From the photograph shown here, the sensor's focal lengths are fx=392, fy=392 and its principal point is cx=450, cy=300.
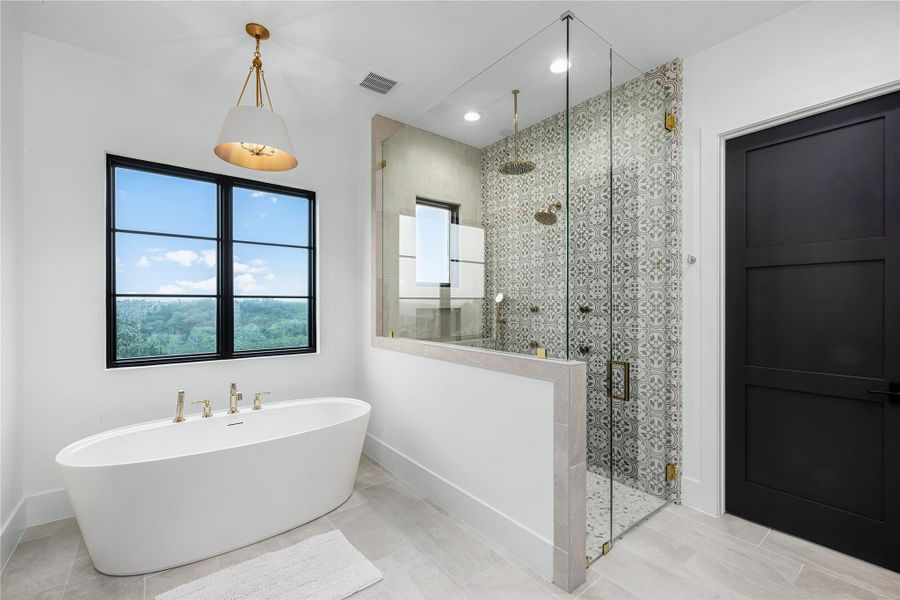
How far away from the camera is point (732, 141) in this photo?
2.33m

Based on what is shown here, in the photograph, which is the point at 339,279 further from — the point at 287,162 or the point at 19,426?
the point at 19,426

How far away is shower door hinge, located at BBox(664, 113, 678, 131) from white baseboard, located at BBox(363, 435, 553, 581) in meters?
2.53

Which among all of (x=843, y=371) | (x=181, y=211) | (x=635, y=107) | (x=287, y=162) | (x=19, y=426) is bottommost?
(x=19, y=426)

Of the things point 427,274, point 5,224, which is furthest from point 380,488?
point 5,224

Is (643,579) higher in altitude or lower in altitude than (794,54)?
lower

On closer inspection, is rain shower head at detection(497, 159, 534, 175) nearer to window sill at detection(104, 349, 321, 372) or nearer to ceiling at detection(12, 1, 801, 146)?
ceiling at detection(12, 1, 801, 146)

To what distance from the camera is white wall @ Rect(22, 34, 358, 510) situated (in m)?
2.32

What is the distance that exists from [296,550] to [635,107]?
128 inches

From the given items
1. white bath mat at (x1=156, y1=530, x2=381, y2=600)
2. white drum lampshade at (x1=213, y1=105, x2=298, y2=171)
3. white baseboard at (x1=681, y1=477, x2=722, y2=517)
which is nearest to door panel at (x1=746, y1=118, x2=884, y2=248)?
white baseboard at (x1=681, y1=477, x2=722, y2=517)

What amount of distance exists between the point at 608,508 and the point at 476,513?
2.40 feet

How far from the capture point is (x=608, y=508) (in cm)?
217

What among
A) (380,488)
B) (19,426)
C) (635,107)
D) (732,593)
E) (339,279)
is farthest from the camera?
(339,279)

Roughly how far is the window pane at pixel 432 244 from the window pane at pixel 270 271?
1176mm

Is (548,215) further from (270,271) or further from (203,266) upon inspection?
(203,266)
